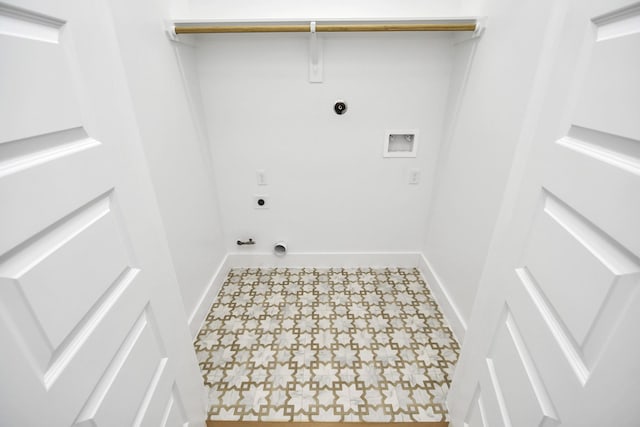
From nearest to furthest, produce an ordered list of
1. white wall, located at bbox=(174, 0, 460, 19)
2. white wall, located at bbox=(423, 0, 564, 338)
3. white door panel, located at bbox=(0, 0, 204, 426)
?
1. white door panel, located at bbox=(0, 0, 204, 426)
2. white wall, located at bbox=(423, 0, 564, 338)
3. white wall, located at bbox=(174, 0, 460, 19)

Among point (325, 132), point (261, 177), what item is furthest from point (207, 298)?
point (325, 132)

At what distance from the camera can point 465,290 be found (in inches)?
64.6

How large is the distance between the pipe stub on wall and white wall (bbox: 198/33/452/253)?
0.18 feet

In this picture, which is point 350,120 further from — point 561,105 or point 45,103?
point 45,103

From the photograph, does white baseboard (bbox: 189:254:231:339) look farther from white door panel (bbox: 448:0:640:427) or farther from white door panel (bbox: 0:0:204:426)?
white door panel (bbox: 448:0:640:427)

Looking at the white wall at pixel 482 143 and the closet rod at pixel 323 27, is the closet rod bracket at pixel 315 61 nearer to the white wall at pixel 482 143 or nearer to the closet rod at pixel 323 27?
the closet rod at pixel 323 27

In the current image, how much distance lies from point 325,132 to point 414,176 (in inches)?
26.8

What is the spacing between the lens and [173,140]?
1483 mm

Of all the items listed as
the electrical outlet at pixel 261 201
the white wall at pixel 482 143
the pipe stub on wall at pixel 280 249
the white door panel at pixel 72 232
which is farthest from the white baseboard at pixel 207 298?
the white wall at pixel 482 143

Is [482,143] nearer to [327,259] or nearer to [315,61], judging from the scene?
[315,61]

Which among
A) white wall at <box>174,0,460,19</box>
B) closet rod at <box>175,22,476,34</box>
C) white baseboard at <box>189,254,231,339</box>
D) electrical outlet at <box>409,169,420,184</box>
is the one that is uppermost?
white wall at <box>174,0,460,19</box>

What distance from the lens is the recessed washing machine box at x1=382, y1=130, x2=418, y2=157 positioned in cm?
192

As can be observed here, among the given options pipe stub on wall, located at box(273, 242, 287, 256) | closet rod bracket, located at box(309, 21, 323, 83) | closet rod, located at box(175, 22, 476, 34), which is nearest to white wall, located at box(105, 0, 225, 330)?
closet rod, located at box(175, 22, 476, 34)

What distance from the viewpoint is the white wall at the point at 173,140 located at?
118 cm
